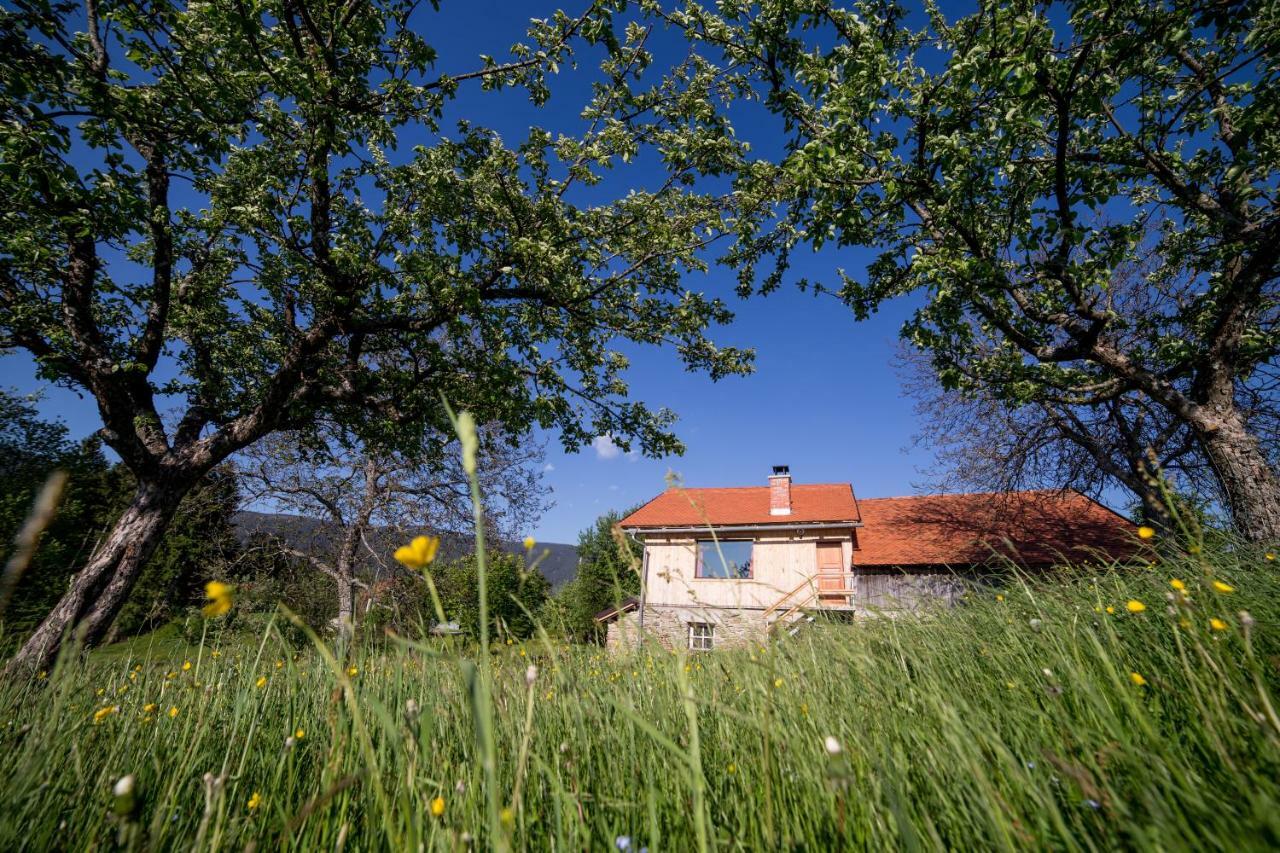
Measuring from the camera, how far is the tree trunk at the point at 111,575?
682 cm

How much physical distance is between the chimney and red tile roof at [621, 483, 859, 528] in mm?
277

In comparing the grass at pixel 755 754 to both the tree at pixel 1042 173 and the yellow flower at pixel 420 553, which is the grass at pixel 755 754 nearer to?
the yellow flower at pixel 420 553

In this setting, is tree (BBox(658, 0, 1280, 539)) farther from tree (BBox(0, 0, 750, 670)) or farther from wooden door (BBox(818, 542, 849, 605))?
wooden door (BBox(818, 542, 849, 605))

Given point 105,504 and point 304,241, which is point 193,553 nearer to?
point 105,504

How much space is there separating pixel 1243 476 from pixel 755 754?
9.91 metres

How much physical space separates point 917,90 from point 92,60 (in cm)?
1059

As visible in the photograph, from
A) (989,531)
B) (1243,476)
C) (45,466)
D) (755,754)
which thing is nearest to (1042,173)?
(1243,476)

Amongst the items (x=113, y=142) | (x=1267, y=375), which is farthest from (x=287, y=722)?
(x=1267, y=375)

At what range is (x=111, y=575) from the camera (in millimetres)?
7234

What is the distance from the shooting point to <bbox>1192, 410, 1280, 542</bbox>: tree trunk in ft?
21.9

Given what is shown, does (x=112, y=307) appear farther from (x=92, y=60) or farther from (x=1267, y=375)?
(x=1267, y=375)

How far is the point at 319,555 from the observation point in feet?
56.7

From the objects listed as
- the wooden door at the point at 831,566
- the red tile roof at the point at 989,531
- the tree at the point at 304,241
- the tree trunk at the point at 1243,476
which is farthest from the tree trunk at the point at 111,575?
the red tile roof at the point at 989,531

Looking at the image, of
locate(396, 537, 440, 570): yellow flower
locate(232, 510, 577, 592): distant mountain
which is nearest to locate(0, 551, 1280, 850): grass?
locate(396, 537, 440, 570): yellow flower
